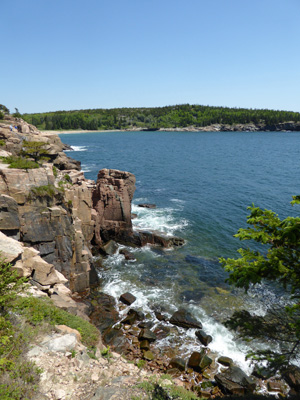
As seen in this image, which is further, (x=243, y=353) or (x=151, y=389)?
(x=243, y=353)

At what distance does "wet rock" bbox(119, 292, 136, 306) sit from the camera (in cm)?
2469

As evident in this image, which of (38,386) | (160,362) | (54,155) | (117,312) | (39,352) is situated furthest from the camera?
(54,155)

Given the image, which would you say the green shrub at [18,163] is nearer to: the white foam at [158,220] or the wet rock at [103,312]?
the wet rock at [103,312]

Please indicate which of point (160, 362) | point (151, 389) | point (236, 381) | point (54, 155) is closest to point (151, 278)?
point (160, 362)

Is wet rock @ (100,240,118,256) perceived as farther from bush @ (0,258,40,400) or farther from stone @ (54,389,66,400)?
stone @ (54,389,66,400)

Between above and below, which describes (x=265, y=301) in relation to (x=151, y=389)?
below

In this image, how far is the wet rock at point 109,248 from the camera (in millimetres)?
34281

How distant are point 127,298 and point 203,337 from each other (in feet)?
26.9

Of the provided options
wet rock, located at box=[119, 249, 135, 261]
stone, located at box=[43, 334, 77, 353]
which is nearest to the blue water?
wet rock, located at box=[119, 249, 135, 261]

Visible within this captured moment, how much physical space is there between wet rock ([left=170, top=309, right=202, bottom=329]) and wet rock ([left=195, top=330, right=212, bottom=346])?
801 millimetres

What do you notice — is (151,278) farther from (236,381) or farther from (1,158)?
(1,158)

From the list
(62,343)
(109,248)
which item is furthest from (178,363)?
(109,248)

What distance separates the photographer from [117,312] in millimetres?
23562

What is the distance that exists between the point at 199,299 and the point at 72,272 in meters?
13.5
